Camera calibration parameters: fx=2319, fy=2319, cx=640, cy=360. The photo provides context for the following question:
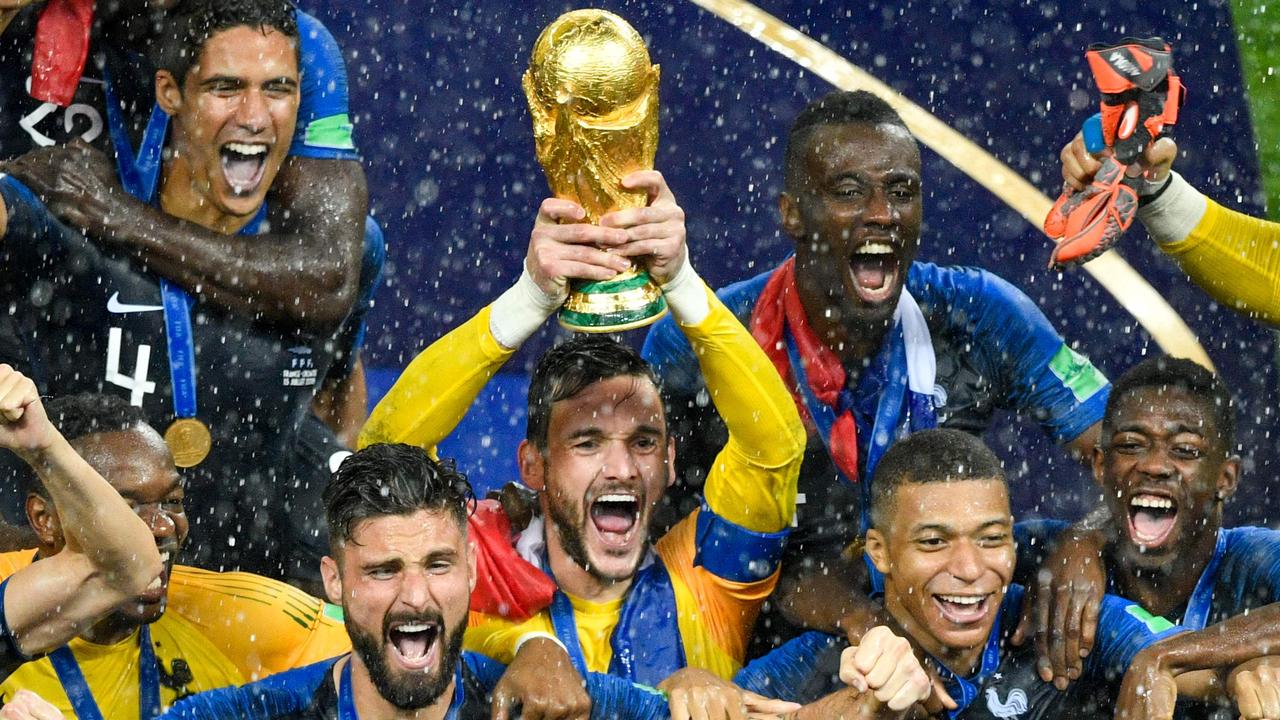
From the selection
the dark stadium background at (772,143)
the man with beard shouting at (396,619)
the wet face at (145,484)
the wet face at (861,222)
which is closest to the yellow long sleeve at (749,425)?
the wet face at (861,222)

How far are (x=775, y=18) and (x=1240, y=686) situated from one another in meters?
3.18

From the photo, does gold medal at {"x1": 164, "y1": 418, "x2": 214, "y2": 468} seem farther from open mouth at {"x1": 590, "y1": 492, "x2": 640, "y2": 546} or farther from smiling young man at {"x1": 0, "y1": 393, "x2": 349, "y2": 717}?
open mouth at {"x1": 590, "y1": 492, "x2": 640, "y2": 546}

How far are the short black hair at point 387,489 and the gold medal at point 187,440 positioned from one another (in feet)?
2.73

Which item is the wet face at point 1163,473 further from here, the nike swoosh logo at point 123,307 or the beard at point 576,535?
the nike swoosh logo at point 123,307

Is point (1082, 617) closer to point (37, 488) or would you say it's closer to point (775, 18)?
point (37, 488)

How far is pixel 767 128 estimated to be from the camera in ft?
23.0

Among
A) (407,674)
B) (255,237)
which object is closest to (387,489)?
(407,674)

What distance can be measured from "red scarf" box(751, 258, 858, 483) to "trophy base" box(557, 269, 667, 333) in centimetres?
67

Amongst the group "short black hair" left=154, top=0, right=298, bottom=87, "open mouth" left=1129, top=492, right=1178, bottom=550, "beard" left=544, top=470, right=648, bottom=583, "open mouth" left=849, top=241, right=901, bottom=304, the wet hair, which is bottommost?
"beard" left=544, top=470, right=648, bottom=583

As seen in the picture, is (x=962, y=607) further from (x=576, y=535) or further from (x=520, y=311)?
(x=520, y=311)

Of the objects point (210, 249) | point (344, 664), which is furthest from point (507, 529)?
point (210, 249)

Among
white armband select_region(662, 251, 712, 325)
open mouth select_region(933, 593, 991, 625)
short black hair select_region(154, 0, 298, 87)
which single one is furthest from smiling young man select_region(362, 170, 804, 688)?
short black hair select_region(154, 0, 298, 87)

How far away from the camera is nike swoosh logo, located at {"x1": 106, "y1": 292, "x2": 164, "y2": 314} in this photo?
5348 mm

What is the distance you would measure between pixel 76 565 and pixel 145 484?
1.48 feet
